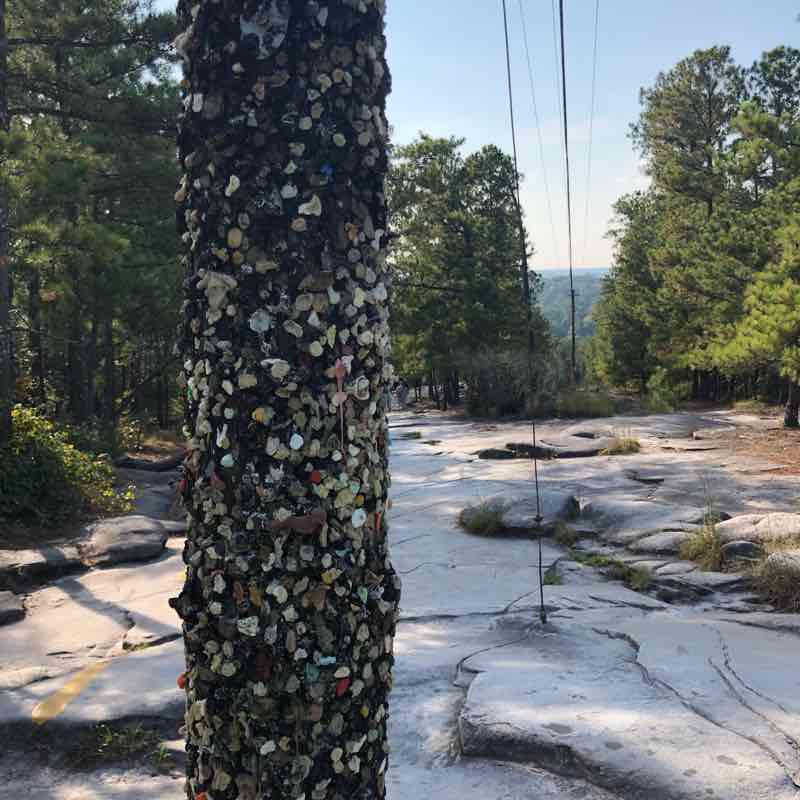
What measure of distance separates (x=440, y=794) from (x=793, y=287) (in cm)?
1566

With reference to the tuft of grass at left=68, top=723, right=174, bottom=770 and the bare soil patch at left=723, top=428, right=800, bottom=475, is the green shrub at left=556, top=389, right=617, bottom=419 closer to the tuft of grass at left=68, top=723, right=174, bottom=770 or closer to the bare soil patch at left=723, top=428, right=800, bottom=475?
the bare soil patch at left=723, top=428, right=800, bottom=475

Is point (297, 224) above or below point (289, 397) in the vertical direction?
above

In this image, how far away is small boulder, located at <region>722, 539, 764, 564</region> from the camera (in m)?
Result: 6.98

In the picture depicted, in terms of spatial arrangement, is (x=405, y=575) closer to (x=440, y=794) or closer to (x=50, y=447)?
(x=440, y=794)

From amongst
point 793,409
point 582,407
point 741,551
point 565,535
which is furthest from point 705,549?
point 582,407

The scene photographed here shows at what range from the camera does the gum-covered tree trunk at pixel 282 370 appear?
187 centimetres

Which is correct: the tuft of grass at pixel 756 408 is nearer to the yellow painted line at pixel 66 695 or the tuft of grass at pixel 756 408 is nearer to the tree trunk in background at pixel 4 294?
the tree trunk in background at pixel 4 294

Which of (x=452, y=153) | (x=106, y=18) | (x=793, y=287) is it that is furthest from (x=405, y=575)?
(x=452, y=153)

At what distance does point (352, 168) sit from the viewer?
75.9 inches

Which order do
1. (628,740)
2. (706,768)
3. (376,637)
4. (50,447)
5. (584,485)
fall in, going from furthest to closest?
(584,485)
(50,447)
(628,740)
(706,768)
(376,637)

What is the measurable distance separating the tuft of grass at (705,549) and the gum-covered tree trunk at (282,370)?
224 inches

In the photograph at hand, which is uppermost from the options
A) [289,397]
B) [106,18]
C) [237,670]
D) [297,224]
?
[106,18]

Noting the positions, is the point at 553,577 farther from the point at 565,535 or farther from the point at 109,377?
the point at 109,377

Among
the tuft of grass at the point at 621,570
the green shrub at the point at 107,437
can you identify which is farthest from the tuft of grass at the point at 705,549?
the green shrub at the point at 107,437
